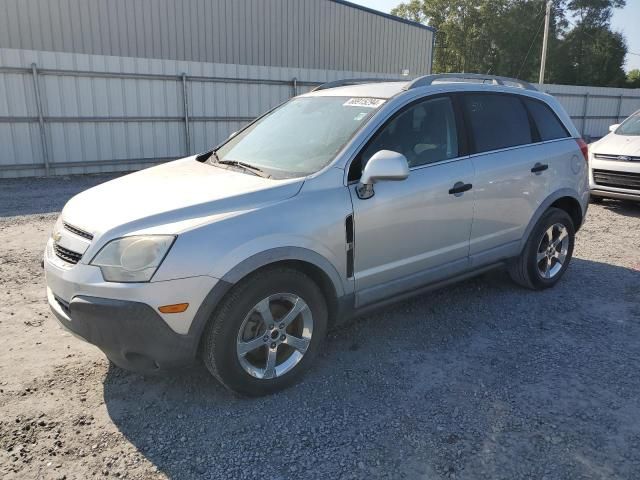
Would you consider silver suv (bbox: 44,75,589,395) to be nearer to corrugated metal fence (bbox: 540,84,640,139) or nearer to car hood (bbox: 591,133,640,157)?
car hood (bbox: 591,133,640,157)

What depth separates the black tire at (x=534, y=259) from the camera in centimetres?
475

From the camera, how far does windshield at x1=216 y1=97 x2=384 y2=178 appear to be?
138 inches

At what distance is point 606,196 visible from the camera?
8.56 meters

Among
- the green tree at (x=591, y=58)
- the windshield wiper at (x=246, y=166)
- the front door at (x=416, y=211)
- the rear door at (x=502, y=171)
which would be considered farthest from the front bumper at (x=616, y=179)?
the green tree at (x=591, y=58)

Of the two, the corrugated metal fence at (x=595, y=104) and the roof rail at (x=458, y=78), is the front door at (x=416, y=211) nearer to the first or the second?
the roof rail at (x=458, y=78)

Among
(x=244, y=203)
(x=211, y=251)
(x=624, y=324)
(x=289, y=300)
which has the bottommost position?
(x=624, y=324)

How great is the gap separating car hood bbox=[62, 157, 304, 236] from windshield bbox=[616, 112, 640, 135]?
790cm

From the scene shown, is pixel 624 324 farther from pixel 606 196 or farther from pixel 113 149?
pixel 113 149

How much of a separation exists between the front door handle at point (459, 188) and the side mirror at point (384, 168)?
2.48 ft

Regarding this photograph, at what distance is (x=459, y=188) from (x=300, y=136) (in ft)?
3.97

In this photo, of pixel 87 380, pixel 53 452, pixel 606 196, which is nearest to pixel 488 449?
pixel 53 452

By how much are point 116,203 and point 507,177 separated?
2919 millimetres

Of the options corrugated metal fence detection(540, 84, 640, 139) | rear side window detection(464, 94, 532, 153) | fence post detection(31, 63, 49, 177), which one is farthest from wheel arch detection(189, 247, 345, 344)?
corrugated metal fence detection(540, 84, 640, 139)

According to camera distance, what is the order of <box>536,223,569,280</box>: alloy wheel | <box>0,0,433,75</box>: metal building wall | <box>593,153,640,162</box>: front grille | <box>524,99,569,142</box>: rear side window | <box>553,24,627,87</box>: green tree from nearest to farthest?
1. <box>524,99,569,142</box>: rear side window
2. <box>536,223,569,280</box>: alloy wheel
3. <box>593,153,640,162</box>: front grille
4. <box>0,0,433,75</box>: metal building wall
5. <box>553,24,627,87</box>: green tree
